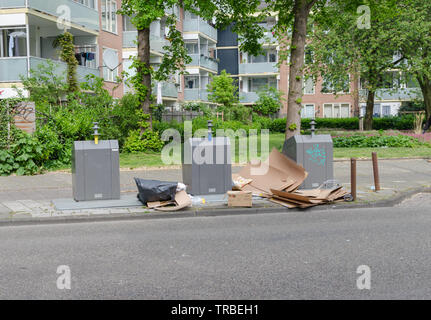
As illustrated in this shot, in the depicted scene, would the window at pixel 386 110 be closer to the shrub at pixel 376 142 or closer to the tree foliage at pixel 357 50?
the tree foliage at pixel 357 50

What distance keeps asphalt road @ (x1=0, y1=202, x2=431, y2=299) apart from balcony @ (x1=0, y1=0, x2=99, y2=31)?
1840 cm

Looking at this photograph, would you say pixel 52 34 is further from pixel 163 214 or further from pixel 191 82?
pixel 191 82

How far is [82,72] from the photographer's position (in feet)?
91.3

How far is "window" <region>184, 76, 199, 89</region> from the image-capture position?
5038 centimetres

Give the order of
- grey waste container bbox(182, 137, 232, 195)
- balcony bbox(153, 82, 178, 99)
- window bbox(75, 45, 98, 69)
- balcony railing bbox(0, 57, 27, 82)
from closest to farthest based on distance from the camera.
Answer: grey waste container bbox(182, 137, 232, 195)
balcony railing bbox(0, 57, 27, 82)
window bbox(75, 45, 98, 69)
balcony bbox(153, 82, 178, 99)

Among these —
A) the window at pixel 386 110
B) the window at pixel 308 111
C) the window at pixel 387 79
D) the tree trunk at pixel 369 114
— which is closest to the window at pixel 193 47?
the window at pixel 308 111

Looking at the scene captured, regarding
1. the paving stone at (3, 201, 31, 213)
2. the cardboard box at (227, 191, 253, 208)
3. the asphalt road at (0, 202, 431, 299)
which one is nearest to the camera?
the asphalt road at (0, 202, 431, 299)

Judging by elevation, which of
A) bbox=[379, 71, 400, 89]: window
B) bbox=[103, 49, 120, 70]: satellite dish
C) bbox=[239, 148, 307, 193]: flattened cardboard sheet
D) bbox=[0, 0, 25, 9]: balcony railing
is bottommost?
bbox=[239, 148, 307, 193]: flattened cardboard sheet

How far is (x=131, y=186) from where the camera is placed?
42.0ft

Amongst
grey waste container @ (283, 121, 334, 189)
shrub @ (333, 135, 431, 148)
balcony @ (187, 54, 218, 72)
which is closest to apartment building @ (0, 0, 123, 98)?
shrub @ (333, 135, 431, 148)

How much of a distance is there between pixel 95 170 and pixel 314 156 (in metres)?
4.54

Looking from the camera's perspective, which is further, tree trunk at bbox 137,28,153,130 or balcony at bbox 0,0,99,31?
balcony at bbox 0,0,99,31

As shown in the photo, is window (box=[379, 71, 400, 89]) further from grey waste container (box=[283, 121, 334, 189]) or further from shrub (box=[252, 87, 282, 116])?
grey waste container (box=[283, 121, 334, 189])
